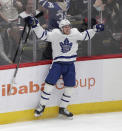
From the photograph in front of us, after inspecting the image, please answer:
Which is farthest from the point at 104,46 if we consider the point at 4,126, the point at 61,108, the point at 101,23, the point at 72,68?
the point at 4,126

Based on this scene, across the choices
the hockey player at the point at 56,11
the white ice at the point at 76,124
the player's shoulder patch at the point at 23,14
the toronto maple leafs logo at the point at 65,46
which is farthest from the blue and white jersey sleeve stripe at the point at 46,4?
the white ice at the point at 76,124

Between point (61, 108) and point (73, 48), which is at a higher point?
point (73, 48)

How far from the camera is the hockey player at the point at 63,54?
444 cm

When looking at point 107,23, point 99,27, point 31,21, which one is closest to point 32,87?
point 31,21

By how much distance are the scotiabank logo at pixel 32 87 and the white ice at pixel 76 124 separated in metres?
0.35

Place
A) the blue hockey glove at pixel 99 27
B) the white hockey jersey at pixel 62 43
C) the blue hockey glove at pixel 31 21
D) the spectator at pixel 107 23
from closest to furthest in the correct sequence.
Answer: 1. the blue hockey glove at pixel 31 21
2. the white hockey jersey at pixel 62 43
3. the blue hockey glove at pixel 99 27
4. the spectator at pixel 107 23

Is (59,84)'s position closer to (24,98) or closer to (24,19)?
(24,98)

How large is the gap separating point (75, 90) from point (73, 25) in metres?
0.78

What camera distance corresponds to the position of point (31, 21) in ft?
13.8

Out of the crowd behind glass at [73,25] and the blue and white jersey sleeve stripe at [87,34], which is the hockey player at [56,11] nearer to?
the crowd behind glass at [73,25]

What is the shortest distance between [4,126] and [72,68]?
3.29ft

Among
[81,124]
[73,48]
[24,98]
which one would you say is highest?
[73,48]

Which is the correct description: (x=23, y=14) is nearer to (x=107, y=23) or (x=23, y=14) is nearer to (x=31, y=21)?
(x=31, y=21)

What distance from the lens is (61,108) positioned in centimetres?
466
